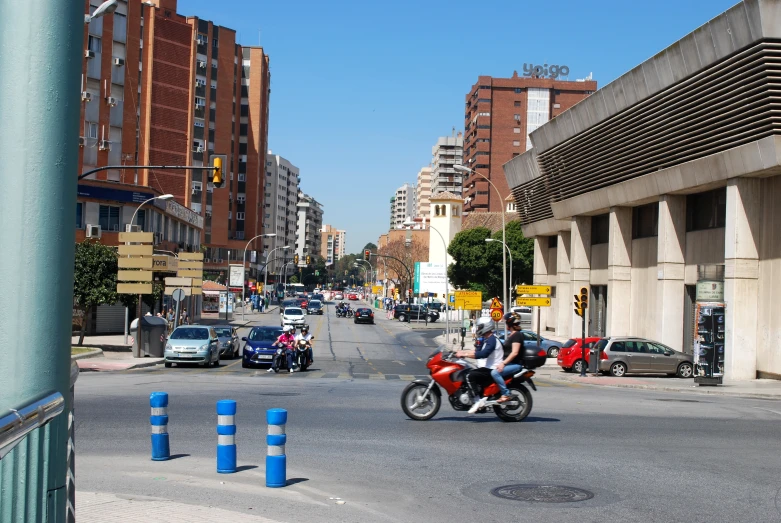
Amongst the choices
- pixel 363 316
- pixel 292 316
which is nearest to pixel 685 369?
pixel 292 316

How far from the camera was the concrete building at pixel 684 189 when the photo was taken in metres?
29.7

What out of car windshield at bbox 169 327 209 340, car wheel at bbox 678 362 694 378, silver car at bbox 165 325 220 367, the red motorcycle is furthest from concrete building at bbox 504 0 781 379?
car windshield at bbox 169 327 209 340

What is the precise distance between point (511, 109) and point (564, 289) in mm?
81108

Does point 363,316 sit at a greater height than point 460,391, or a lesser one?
lesser

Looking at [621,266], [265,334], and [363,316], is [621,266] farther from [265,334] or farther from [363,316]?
[363,316]

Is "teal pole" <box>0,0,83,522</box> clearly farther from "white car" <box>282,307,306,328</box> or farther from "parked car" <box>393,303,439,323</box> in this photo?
"parked car" <box>393,303,439,323</box>

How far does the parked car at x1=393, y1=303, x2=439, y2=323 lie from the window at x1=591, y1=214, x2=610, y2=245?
114ft

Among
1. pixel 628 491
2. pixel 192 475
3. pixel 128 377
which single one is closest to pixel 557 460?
pixel 628 491

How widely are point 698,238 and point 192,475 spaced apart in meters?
31.3

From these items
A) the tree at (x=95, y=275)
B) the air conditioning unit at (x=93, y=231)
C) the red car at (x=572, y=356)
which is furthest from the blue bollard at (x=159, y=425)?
the air conditioning unit at (x=93, y=231)

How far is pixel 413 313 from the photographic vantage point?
86.6m

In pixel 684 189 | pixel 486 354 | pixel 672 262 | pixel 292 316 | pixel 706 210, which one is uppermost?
pixel 684 189

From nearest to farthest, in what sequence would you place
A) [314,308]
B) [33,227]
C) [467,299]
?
1. [33,227]
2. [467,299]
3. [314,308]

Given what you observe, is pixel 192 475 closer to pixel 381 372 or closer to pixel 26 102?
pixel 26 102
